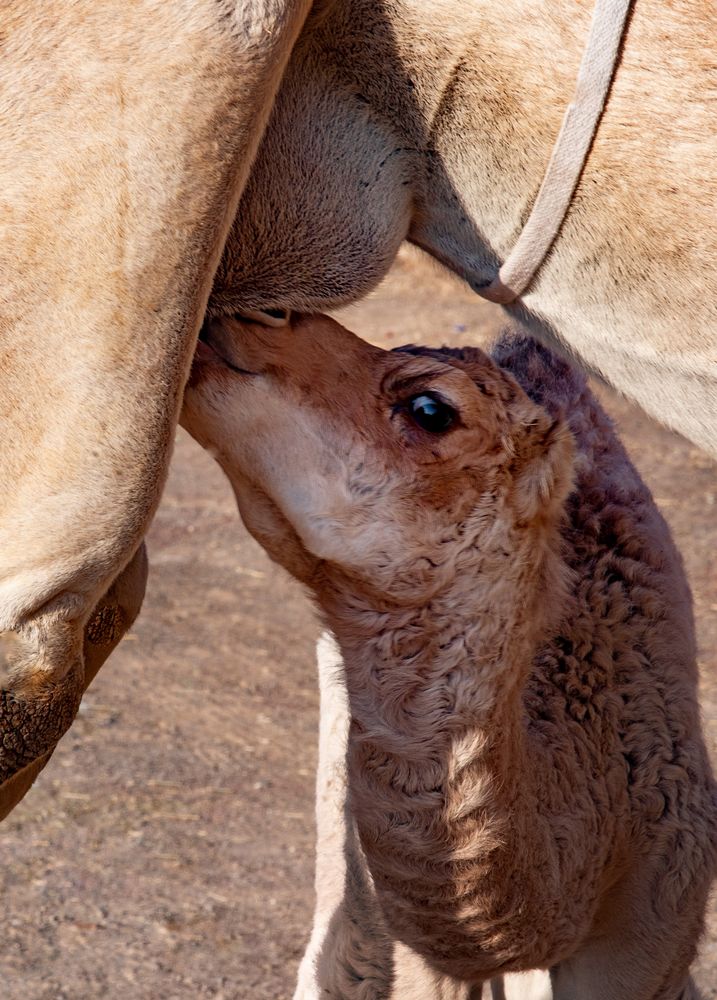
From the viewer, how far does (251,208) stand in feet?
7.12

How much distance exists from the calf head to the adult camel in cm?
18

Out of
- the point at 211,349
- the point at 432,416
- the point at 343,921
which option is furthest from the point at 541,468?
the point at 343,921

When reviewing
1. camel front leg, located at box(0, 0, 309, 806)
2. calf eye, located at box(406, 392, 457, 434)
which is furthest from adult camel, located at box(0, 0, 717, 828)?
calf eye, located at box(406, 392, 457, 434)

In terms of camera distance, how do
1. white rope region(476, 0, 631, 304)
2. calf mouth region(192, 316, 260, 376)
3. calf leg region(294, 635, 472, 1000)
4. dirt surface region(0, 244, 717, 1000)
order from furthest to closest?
dirt surface region(0, 244, 717, 1000)
calf leg region(294, 635, 472, 1000)
calf mouth region(192, 316, 260, 376)
white rope region(476, 0, 631, 304)

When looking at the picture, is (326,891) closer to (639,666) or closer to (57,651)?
(639,666)

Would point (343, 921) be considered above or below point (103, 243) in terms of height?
below

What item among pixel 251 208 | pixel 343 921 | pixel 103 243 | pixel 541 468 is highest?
pixel 103 243

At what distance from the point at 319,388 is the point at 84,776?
2917mm

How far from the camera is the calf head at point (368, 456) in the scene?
7.79ft

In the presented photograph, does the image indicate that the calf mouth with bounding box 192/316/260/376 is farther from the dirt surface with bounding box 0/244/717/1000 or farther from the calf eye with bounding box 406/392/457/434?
the dirt surface with bounding box 0/244/717/1000

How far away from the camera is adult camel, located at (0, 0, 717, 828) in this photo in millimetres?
1851

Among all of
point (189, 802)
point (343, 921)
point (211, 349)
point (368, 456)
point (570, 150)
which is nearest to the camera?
point (570, 150)

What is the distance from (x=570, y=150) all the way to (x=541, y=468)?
2.15ft

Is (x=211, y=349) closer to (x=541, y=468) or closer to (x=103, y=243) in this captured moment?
(x=103, y=243)
